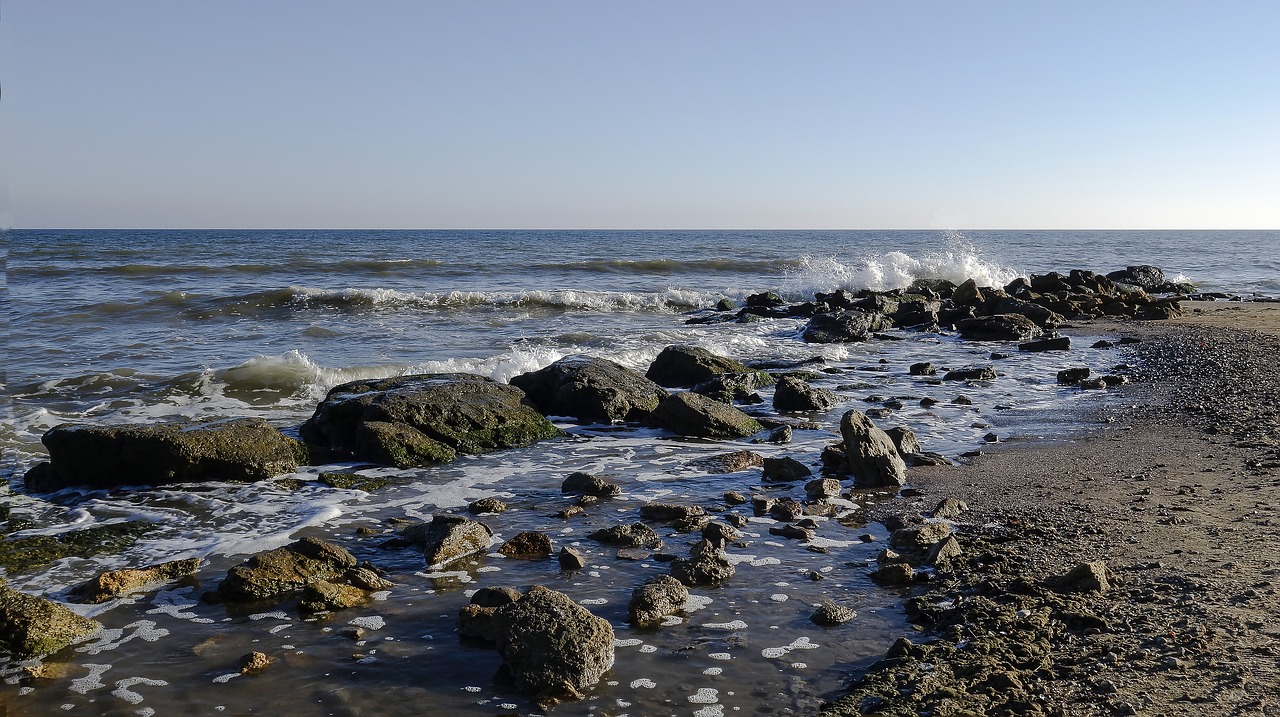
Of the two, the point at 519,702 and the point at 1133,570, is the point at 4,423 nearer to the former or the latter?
the point at 519,702

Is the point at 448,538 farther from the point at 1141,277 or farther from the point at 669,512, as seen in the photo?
the point at 1141,277

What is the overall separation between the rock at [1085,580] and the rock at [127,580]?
5022 mm

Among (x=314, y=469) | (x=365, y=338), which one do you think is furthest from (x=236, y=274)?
(x=314, y=469)

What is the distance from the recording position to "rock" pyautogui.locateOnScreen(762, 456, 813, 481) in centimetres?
747

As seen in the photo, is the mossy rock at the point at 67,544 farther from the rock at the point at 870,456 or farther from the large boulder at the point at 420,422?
the rock at the point at 870,456

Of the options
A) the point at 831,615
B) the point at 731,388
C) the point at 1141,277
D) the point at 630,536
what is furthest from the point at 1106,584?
A: the point at 1141,277

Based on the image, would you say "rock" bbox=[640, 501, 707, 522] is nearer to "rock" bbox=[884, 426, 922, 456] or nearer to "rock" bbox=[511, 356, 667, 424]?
"rock" bbox=[884, 426, 922, 456]

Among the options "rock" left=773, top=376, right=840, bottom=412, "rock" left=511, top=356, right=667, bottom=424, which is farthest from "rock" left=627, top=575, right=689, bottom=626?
"rock" left=773, top=376, right=840, bottom=412

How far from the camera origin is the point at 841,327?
18.0 m

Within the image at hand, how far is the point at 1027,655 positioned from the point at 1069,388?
28.2ft

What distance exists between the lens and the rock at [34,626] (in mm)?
4301

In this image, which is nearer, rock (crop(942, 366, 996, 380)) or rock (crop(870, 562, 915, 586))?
rock (crop(870, 562, 915, 586))

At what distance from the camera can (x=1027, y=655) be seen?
409cm

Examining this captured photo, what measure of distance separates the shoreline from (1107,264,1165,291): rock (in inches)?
873
